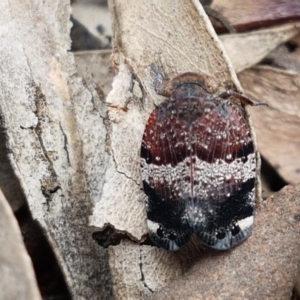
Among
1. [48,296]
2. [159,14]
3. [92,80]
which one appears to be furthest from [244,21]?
[48,296]

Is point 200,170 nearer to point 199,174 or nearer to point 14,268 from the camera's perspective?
point 199,174

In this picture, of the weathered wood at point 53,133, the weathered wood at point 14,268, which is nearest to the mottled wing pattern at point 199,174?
the weathered wood at point 53,133

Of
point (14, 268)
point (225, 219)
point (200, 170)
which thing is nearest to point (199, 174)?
point (200, 170)

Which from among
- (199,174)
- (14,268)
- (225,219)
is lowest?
(225,219)

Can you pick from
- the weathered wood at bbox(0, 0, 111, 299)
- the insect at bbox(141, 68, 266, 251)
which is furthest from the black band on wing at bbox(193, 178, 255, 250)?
the weathered wood at bbox(0, 0, 111, 299)

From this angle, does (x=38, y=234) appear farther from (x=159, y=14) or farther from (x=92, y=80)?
(x=159, y=14)

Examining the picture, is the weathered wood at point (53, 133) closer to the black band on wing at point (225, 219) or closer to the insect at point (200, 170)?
the insect at point (200, 170)

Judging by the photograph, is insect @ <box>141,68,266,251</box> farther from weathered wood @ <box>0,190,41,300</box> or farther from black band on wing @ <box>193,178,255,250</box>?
weathered wood @ <box>0,190,41,300</box>
